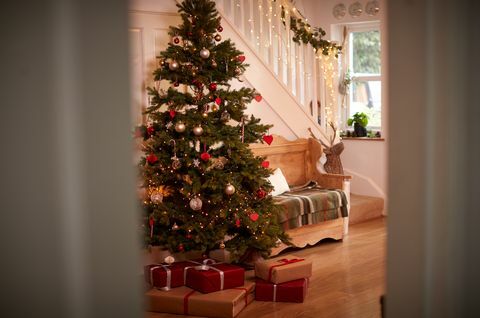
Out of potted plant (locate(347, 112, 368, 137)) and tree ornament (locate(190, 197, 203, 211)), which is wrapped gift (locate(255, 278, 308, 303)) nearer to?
tree ornament (locate(190, 197, 203, 211))

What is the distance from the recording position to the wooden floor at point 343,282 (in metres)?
3.95

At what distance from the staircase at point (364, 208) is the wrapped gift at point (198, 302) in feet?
9.61

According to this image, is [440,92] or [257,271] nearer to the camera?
[440,92]

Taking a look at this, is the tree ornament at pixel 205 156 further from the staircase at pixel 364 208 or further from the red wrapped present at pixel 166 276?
the staircase at pixel 364 208

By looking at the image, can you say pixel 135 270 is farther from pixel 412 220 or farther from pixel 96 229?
pixel 412 220

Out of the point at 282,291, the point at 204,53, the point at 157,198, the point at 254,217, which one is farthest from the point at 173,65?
the point at 282,291

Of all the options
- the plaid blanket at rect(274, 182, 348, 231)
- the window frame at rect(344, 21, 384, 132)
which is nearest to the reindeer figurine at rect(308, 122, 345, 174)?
the plaid blanket at rect(274, 182, 348, 231)

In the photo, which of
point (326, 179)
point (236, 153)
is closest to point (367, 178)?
point (326, 179)

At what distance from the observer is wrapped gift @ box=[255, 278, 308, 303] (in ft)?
13.5

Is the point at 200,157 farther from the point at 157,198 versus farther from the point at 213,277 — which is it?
the point at 213,277

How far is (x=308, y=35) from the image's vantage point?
6.65m

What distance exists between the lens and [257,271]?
4.30m

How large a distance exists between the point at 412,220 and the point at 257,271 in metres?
3.19

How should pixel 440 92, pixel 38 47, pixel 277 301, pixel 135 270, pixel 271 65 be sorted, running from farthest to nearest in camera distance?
pixel 271 65, pixel 277 301, pixel 440 92, pixel 135 270, pixel 38 47
